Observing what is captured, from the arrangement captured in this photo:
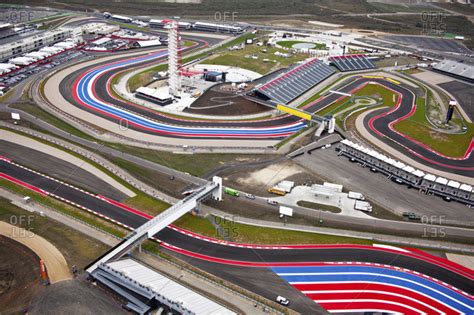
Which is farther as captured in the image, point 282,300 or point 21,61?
point 21,61

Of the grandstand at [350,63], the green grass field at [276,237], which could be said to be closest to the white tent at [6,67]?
the green grass field at [276,237]

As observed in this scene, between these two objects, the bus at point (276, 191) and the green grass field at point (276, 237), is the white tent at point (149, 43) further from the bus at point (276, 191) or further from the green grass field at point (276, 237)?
the green grass field at point (276, 237)

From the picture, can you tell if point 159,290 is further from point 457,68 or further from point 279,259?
point 457,68

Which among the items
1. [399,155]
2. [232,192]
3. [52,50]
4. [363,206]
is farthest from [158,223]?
[52,50]

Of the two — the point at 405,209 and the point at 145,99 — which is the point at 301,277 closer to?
the point at 405,209

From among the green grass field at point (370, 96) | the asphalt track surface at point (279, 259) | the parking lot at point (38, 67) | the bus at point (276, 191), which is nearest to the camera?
the asphalt track surface at point (279, 259)

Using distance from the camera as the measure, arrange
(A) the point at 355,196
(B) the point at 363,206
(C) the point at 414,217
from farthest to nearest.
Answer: (A) the point at 355,196 → (B) the point at 363,206 → (C) the point at 414,217
